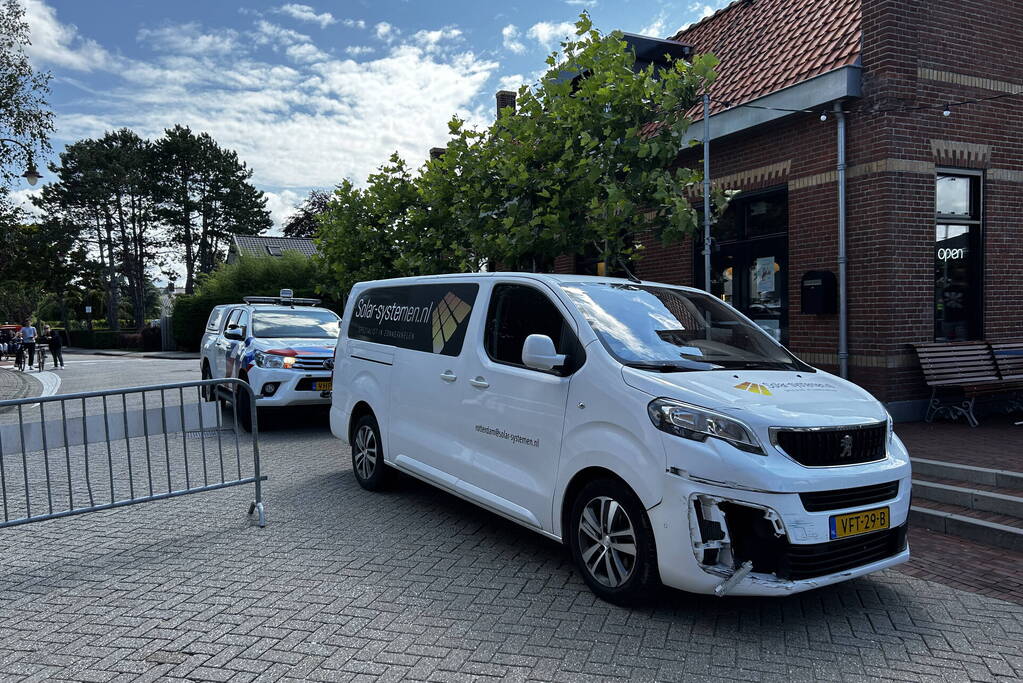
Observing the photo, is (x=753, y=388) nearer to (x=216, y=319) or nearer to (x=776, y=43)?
(x=776, y=43)

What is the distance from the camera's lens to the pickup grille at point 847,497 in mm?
3605

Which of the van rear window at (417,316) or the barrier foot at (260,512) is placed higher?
the van rear window at (417,316)

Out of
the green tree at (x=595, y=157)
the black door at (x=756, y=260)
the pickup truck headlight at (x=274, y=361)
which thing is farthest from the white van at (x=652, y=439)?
the black door at (x=756, y=260)

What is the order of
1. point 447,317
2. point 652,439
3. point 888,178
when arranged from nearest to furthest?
point 652,439 → point 447,317 → point 888,178

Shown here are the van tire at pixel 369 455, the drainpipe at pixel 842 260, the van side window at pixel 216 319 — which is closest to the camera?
the van tire at pixel 369 455

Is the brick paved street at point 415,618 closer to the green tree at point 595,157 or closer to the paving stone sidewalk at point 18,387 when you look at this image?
the green tree at point 595,157

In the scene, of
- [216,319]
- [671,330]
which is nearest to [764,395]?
[671,330]

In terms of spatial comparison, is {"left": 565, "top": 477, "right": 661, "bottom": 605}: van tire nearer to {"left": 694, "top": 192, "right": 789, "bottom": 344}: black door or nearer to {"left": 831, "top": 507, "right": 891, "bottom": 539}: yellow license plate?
{"left": 831, "top": 507, "right": 891, "bottom": 539}: yellow license plate

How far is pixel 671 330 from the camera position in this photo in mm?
4613

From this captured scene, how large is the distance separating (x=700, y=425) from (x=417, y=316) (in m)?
3.02

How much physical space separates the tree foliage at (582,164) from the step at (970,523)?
14.6 ft

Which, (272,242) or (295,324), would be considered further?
(272,242)

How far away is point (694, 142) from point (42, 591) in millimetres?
8343

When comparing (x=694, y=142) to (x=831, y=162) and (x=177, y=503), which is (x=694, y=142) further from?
(x=177, y=503)
